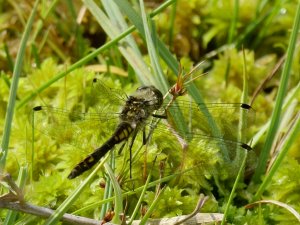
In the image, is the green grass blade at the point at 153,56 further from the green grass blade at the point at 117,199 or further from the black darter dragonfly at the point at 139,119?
the green grass blade at the point at 117,199

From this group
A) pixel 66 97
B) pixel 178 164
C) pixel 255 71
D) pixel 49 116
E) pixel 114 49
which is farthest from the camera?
pixel 255 71

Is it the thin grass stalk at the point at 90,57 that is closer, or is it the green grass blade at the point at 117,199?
the green grass blade at the point at 117,199

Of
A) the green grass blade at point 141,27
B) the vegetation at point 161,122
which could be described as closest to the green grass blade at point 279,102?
the vegetation at point 161,122

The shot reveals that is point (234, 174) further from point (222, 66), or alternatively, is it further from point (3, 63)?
Result: point (3, 63)

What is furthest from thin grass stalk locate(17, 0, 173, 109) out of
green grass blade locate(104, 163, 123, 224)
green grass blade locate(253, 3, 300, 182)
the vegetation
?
green grass blade locate(104, 163, 123, 224)

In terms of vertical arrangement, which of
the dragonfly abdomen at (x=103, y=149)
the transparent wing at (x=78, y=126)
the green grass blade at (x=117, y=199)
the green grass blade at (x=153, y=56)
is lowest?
the green grass blade at (x=117, y=199)

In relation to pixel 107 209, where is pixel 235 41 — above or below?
above

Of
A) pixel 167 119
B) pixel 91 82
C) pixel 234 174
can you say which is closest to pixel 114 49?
pixel 91 82

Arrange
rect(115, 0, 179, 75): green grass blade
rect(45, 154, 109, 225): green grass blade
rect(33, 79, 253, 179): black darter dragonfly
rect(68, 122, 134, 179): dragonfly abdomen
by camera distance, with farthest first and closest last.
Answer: rect(115, 0, 179, 75): green grass blade, rect(33, 79, 253, 179): black darter dragonfly, rect(68, 122, 134, 179): dragonfly abdomen, rect(45, 154, 109, 225): green grass blade

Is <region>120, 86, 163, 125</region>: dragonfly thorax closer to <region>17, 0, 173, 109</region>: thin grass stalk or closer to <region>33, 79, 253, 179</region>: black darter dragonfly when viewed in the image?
<region>33, 79, 253, 179</region>: black darter dragonfly
